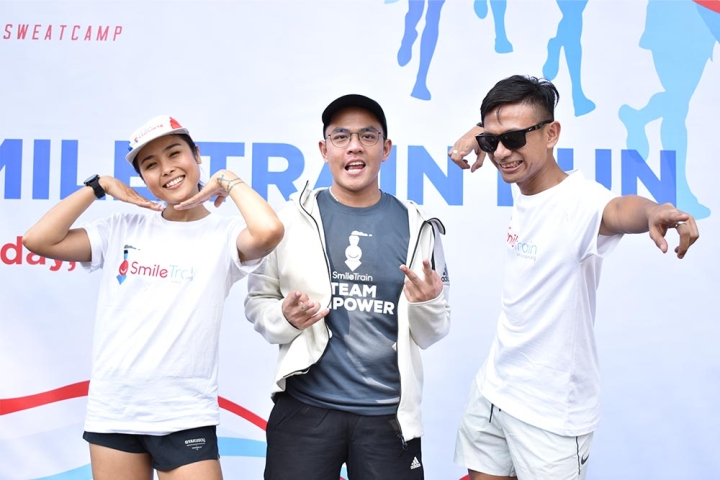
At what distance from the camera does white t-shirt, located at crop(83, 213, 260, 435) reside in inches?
73.5

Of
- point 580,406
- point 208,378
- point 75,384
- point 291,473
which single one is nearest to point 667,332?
point 580,406

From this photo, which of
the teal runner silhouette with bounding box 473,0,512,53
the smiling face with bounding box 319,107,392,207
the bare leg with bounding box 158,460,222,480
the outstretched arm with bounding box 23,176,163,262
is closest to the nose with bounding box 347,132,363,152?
the smiling face with bounding box 319,107,392,207

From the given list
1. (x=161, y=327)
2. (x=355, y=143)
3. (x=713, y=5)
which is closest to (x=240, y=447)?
(x=161, y=327)

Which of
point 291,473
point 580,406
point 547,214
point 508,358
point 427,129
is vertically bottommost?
point 291,473

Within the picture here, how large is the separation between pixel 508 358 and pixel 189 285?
996 millimetres

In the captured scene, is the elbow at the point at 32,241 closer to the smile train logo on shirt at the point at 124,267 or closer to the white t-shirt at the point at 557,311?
the smile train logo on shirt at the point at 124,267

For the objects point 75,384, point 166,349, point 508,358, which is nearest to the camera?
point 166,349

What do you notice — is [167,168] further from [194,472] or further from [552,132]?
[552,132]

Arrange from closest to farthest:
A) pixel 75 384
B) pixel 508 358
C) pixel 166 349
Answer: pixel 166 349 < pixel 508 358 < pixel 75 384

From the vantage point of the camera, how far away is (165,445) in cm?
188

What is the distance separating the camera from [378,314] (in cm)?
197

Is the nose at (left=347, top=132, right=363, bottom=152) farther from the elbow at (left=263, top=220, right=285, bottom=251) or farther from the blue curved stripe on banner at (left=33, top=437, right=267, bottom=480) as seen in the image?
the blue curved stripe on banner at (left=33, top=437, right=267, bottom=480)

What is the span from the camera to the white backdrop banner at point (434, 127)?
2.97 metres

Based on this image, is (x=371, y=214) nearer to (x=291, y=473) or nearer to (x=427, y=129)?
(x=291, y=473)
